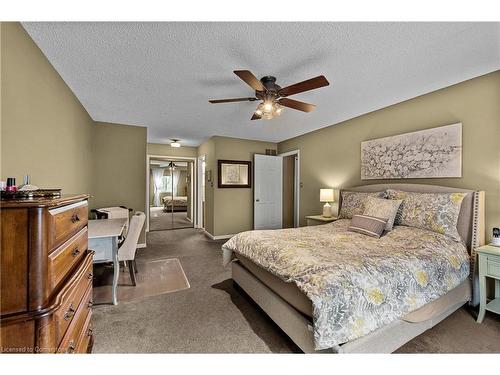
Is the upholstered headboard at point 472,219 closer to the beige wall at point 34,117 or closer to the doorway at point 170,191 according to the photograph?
the beige wall at point 34,117

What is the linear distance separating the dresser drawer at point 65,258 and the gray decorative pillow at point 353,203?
306cm

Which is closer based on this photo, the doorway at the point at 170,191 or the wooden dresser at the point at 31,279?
the wooden dresser at the point at 31,279

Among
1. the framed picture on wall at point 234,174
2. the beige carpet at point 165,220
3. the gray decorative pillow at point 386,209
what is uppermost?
the framed picture on wall at point 234,174

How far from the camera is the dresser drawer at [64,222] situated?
839 millimetres

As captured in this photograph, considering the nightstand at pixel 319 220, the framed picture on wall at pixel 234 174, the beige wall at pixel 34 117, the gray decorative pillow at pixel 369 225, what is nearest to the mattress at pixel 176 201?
the framed picture on wall at pixel 234 174

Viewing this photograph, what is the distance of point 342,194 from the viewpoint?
11.7 feet

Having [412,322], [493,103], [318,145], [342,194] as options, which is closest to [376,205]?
[342,194]

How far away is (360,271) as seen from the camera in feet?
4.73

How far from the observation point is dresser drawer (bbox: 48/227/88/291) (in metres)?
0.84

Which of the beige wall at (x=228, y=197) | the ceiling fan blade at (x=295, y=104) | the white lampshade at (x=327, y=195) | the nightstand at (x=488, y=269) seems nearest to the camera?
the nightstand at (x=488, y=269)

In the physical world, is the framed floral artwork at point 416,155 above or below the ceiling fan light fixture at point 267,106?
below

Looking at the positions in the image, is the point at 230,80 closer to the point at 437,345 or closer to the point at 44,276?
the point at 44,276

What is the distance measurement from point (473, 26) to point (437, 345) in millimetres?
2429

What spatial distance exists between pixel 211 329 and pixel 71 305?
1.18 meters
